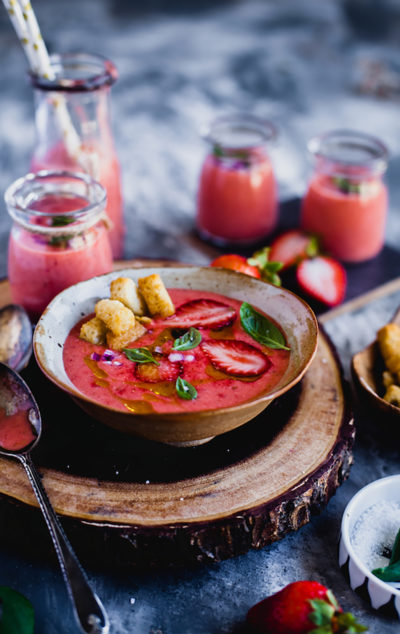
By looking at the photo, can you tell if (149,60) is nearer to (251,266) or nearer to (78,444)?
(251,266)

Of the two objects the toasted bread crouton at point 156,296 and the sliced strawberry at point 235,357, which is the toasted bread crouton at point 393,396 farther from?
the toasted bread crouton at point 156,296

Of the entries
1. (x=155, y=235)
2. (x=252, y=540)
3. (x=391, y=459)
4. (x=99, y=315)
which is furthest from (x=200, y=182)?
(x=252, y=540)

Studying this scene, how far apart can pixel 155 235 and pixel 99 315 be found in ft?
4.57

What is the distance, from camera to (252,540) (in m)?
1.70

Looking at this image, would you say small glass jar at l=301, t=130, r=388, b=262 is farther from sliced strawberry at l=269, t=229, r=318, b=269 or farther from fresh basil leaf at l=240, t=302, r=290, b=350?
fresh basil leaf at l=240, t=302, r=290, b=350

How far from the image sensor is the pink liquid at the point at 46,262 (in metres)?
2.13

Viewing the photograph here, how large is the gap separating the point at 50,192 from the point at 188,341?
2.65 feet

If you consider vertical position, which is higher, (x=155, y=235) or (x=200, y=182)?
(x=200, y=182)

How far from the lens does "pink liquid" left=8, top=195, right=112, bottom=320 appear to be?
2.13 meters

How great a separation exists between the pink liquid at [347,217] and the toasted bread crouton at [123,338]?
1.35 metres

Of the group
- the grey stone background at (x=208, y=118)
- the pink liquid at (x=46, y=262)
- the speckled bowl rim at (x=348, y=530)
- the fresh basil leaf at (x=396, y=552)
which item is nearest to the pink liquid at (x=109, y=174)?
the grey stone background at (x=208, y=118)

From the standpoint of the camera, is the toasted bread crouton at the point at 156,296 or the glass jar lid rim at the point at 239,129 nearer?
the toasted bread crouton at the point at 156,296

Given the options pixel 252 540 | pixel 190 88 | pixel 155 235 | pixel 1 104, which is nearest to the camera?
pixel 252 540

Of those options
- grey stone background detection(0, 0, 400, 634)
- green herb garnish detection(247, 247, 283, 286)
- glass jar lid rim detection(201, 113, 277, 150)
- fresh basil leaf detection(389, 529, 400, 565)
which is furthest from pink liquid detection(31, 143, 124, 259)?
fresh basil leaf detection(389, 529, 400, 565)
